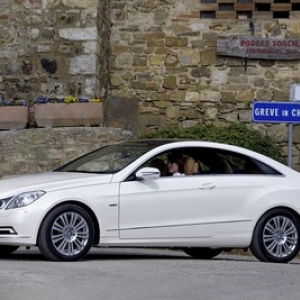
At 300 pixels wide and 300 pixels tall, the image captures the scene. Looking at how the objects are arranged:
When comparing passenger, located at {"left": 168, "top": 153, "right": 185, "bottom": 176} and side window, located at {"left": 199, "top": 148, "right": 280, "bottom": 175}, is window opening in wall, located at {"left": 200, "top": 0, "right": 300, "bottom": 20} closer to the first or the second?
side window, located at {"left": 199, "top": 148, "right": 280, "bottom": 175}

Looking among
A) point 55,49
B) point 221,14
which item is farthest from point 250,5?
point 55,49

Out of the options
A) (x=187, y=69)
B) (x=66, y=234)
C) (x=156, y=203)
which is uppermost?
(x=187, y=69)

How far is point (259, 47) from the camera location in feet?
62.2

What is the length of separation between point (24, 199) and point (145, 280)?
1830 mm

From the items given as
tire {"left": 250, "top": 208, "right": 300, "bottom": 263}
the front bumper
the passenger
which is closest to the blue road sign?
tire {"left": 250, "top": 208, "right": 300, "bottom": 263}

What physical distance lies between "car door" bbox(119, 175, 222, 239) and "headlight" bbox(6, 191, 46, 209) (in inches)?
36.3

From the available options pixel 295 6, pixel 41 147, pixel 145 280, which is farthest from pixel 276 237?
pixel 295 6

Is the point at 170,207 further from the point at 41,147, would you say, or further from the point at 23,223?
the point at 41,147

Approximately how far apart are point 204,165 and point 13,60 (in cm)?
746

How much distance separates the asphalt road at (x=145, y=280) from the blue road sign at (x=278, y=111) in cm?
463

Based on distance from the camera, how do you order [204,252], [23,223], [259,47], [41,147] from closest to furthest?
[23,223] < [204,252] < [41,147] < [259,47]

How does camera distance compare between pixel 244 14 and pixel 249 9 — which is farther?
pixel 244 14

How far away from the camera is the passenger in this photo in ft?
36.4

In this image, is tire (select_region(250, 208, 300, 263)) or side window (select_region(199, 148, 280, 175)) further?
side window (select_region(199, 148, 280, 175))
